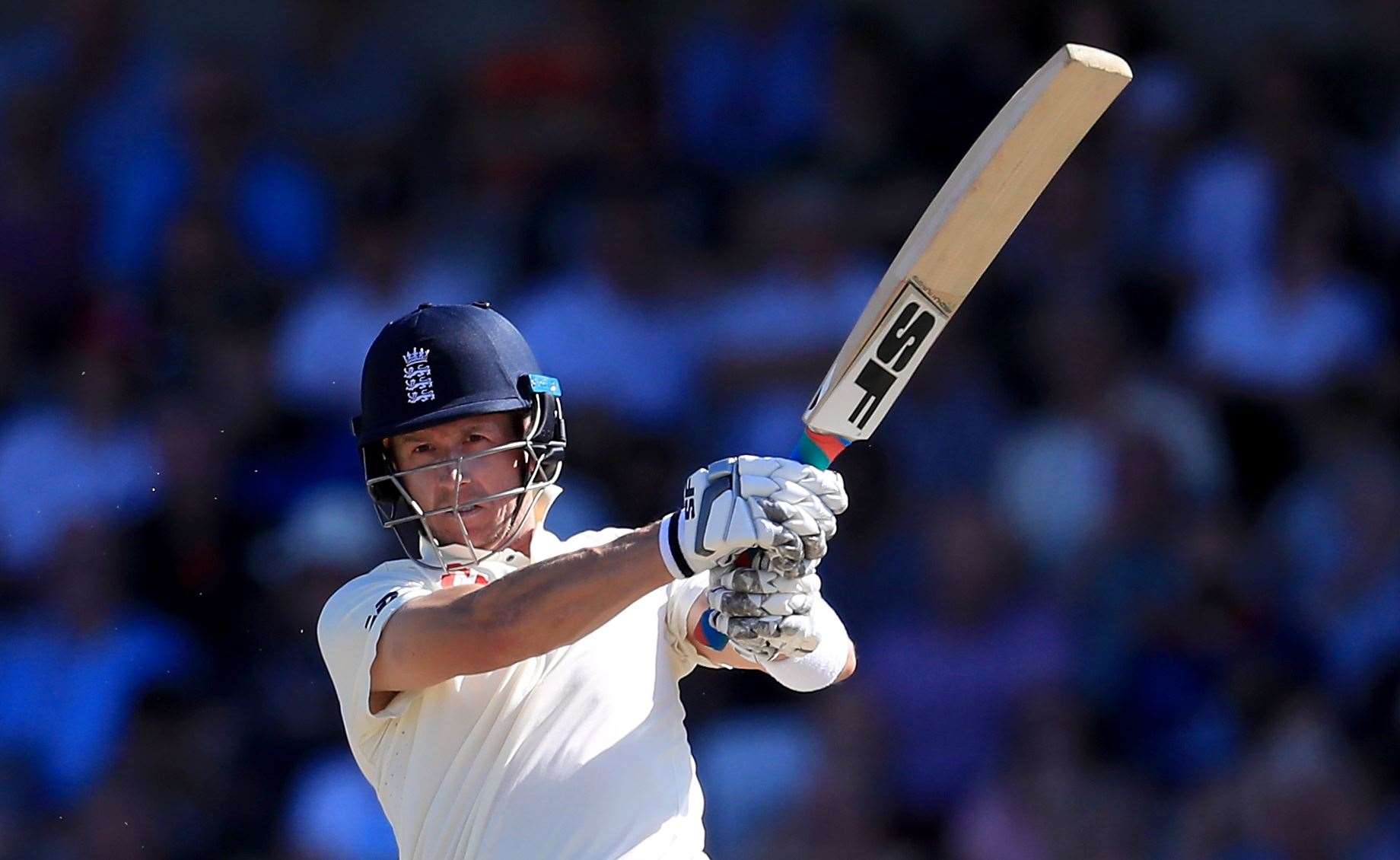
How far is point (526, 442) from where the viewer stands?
3309 mm

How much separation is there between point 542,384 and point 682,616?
16.7 inches

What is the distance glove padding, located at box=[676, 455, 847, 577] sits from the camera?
2859mm

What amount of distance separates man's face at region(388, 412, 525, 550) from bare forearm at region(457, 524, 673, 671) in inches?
12.6

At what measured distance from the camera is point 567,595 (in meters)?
2.92

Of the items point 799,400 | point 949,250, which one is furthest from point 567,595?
point 799,400

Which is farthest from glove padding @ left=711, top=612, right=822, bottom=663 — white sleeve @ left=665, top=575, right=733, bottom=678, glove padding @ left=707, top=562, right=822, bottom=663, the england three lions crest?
the england three lions crest

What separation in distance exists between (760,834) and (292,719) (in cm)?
139

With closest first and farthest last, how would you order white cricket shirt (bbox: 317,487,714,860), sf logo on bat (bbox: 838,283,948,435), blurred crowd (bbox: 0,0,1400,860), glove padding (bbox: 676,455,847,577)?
1. glove padding (bbox: 676,455,847,577)
2. white cricket shirt (bbox: 317,487,714,860)
3. sf logo on bat (bbox: 838,283,948,435)
4. blurred crowd (bbox: 0,0,1400,860)

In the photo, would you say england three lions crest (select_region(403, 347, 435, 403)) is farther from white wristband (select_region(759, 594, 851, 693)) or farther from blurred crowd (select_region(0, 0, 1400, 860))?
blurred crowd (select_region(0, 0, 1400, 860))

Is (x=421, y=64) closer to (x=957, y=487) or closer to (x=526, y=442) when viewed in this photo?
(x=957, y=487)

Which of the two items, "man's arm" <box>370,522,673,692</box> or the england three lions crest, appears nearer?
"man's arm" <box>370,522,673,692</box>

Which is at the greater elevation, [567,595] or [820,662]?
[567,595]

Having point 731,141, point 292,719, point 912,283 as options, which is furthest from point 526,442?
point 731,141

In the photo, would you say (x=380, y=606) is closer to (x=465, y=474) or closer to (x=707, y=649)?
(x=465, y=474)
